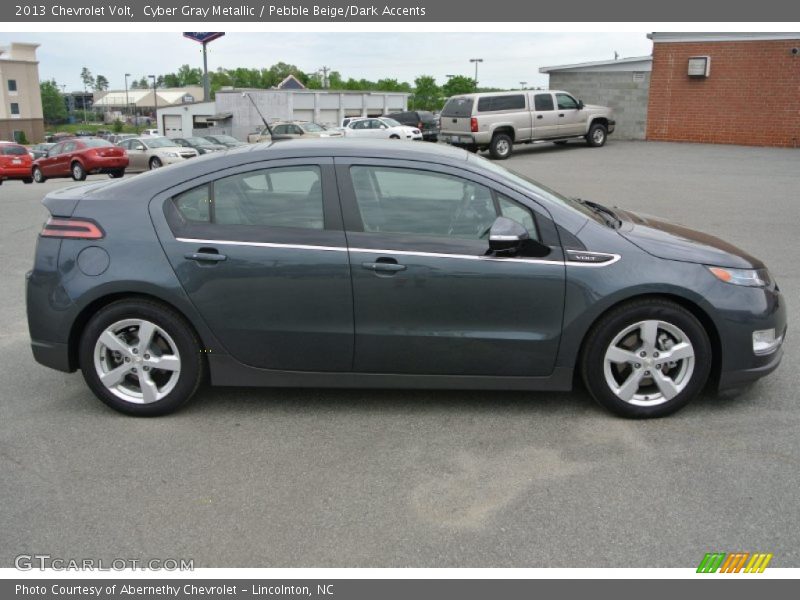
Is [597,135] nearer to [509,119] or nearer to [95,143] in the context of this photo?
[509,119]

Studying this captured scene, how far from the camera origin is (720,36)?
26469mm

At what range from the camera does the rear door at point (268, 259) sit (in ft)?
14.4

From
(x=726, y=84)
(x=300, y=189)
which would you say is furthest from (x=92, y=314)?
(x=726, y=84)

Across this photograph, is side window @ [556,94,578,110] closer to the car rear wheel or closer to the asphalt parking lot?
the car rear wheel

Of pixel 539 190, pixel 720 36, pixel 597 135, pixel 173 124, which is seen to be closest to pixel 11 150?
pixel 597 135

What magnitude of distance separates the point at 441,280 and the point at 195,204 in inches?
61.0

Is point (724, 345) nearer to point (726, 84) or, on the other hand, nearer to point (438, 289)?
point (438, 289)

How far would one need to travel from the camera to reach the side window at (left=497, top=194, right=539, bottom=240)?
4438mm

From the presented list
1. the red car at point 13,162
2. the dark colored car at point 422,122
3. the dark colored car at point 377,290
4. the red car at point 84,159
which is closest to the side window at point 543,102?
the dark colored car at point 422,122

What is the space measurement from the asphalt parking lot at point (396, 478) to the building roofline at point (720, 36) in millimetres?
24424

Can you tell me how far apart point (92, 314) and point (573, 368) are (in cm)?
289

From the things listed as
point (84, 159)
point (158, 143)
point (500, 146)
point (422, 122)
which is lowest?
point (84, 159)

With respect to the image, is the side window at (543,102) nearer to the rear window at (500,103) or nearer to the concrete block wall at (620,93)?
the rear window at (500,103)

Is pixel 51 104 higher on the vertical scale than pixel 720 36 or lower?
lower
